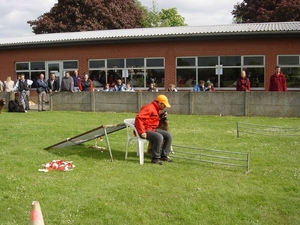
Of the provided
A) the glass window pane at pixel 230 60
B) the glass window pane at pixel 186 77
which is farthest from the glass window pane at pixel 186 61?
the glass window pane at pixel 230 60

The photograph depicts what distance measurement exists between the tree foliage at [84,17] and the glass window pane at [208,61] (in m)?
22.3

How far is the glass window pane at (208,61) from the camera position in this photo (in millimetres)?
24156

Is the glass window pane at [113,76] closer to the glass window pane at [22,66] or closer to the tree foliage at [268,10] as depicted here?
the glass window pane at [22,66]

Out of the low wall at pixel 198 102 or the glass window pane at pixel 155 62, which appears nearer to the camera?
the low wall at pixel 198 102

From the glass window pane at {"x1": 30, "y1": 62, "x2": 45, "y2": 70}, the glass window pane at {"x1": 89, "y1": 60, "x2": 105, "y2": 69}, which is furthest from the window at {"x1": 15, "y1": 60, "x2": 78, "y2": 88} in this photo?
the glass window pane at {"x1": 89, "y1": 60, "x2": 105, "y2": 69}

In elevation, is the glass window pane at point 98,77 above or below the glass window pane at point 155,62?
below

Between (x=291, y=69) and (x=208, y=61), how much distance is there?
4.46m

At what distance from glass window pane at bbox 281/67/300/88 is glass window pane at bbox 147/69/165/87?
6.82 m

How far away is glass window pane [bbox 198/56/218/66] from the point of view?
2416cm

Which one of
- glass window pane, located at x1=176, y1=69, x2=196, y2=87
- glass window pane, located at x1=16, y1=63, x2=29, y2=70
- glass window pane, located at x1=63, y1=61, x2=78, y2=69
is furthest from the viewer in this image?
glass window pane, located at x1=16, y1=63, x2=29, y2=70

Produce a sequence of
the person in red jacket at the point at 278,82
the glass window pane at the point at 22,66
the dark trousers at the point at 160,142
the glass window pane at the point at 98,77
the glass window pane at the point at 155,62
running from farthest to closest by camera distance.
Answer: the glass window pane at the point at 22,66, the glass window pane at the point at 98,77, the glass window pane at the point at 155,62, the person in red jacket at the point at 278,82, the dark trousers at the point at 160,142

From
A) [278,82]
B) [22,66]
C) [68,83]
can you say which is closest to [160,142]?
[278,82]

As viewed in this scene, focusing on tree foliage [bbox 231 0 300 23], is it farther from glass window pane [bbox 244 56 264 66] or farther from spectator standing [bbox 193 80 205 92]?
spectator standing [bbox 193 80 205 92]

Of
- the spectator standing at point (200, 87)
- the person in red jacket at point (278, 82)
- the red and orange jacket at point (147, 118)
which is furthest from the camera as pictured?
the spectator standing at point (200, 87)
